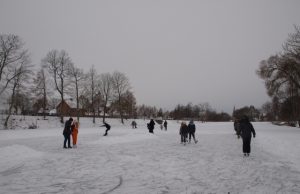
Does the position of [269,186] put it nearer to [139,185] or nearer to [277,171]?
[277,171]

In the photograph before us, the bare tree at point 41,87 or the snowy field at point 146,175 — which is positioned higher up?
→ the bare tree at point 41,87

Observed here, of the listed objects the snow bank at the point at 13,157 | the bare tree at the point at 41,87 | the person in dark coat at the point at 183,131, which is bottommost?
the snow bank at the point at 13,157

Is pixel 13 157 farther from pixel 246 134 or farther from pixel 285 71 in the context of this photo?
pixel 285 71

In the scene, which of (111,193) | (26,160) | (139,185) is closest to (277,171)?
(139,185)

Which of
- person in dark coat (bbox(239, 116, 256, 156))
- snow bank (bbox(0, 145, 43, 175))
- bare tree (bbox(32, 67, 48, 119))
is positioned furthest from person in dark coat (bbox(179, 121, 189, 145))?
bare tree (bbox(32, 67, 48, 119))

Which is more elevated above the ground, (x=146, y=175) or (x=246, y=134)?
(x=246, y=134)

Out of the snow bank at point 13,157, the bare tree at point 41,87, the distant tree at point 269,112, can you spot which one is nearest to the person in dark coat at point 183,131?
the snow bank at point 13,157

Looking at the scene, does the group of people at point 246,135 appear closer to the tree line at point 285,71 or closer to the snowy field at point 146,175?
the snowy field at point 146,175

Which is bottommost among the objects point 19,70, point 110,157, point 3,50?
point 110,157

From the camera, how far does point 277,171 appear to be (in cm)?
851

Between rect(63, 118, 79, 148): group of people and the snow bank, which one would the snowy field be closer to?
the snow bank

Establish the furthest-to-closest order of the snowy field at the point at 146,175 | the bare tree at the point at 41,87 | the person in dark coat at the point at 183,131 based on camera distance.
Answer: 1. the bare tree at the point at 41,87
2. the person in dark coat at the point at 183,131
3. the snowy field at the point at 146,175

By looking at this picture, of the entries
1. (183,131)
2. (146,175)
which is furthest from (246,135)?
(183,131)

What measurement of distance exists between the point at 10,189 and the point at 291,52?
3324cm
